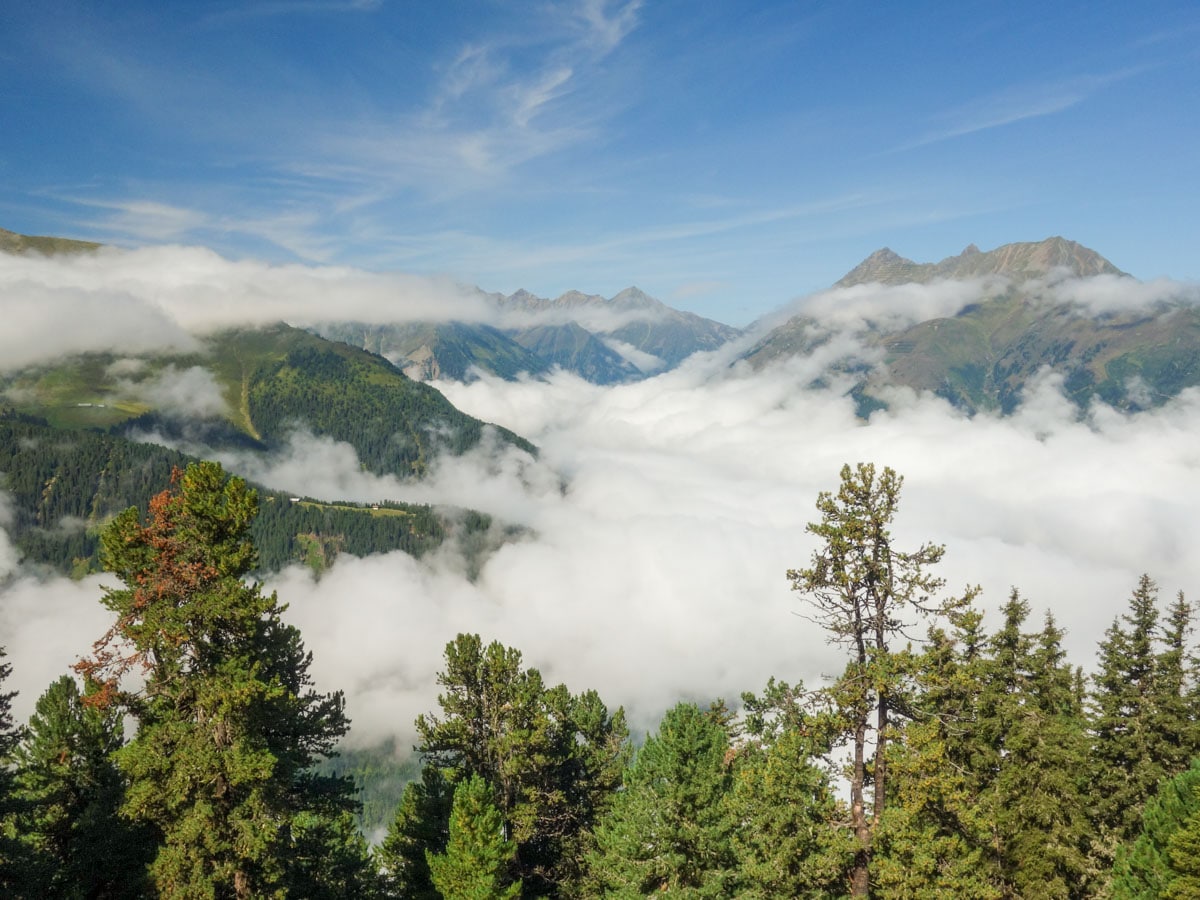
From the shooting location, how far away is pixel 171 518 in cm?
2234

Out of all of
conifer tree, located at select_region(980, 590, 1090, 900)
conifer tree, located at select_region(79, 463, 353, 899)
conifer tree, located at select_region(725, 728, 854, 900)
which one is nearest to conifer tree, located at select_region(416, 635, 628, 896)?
conifer tree, located at select_region(79, 463, 353, 899)

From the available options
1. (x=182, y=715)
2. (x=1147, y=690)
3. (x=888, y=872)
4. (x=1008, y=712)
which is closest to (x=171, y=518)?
(x=182, y=715)

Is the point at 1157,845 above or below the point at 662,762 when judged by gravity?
above

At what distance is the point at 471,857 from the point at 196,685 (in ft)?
40.2

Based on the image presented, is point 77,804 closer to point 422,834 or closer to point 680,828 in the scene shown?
point 422,834

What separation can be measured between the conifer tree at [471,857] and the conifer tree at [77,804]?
35.6ft


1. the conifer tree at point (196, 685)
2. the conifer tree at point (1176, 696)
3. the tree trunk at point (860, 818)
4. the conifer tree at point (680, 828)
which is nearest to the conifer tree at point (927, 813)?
the tree trunk at point (860, 818)

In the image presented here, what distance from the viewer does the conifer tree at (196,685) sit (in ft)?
71.4

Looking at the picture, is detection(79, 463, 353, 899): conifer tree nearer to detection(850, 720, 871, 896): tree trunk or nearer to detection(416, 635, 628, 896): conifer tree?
detection(416, 635, 628, 896): conifer tree

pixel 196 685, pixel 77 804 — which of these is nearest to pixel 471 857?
pixel 196 685

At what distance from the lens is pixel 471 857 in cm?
2638

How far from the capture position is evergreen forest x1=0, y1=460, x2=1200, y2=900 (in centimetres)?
1873

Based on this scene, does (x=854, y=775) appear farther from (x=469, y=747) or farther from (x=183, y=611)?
(x=469, y=747)

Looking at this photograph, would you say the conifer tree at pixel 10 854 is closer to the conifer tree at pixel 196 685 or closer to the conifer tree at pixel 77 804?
the conifer tree at pixel 77 804
